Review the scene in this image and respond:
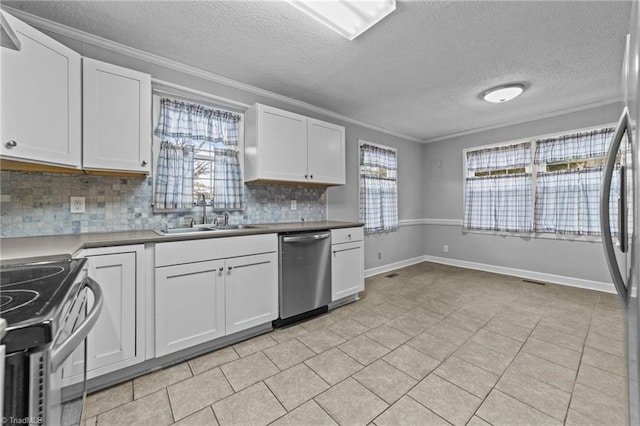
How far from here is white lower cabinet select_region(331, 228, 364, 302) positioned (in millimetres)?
2858

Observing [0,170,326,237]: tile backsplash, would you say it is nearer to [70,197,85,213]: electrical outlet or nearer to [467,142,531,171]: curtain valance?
[70,197,85,213]: electrical outlet

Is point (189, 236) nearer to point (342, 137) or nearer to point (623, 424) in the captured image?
point (342, 137)

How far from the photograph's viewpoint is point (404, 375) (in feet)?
5.82

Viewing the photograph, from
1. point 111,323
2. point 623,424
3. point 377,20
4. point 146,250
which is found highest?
point 377,20

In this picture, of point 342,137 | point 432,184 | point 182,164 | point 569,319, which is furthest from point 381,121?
point 569,319

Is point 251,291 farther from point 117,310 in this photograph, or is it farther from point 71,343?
point 71,343

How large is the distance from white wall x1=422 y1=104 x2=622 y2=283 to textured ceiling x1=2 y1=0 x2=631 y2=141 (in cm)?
48

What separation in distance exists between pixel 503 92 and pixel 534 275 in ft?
9.04

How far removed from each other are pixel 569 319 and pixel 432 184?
9.97ft

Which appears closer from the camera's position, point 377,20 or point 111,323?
point 111,323

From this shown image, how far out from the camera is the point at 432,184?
517 cm

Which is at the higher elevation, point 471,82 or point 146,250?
point 471,82

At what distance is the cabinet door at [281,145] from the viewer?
8.80 feet

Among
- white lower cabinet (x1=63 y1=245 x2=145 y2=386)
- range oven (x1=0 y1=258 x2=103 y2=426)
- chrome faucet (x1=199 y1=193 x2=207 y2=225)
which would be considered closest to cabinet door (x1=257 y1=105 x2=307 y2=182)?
chrome faucet (x1=199 y1=193 x2=207 y2=225)
